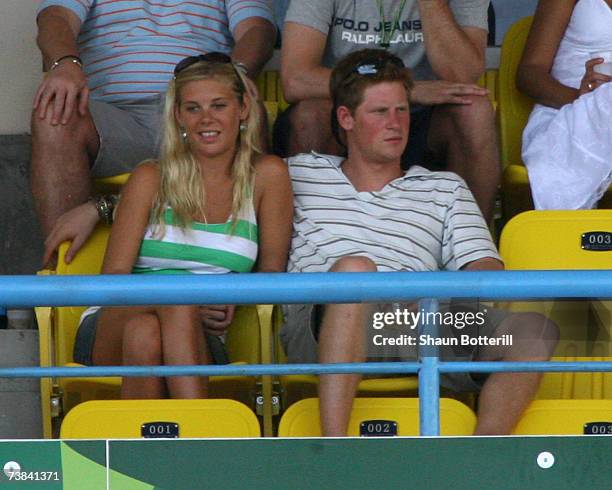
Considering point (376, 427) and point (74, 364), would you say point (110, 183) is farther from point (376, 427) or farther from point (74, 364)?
point (376, 427)

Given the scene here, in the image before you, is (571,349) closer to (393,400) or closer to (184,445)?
(393,400)

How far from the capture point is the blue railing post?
2.11 metres

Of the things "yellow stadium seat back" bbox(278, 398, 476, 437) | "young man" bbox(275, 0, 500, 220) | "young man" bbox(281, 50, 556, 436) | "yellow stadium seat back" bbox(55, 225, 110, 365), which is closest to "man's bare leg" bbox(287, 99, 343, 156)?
"young man" bbox(275, 0, 500, 220)

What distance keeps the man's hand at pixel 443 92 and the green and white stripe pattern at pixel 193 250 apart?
2.14 ft

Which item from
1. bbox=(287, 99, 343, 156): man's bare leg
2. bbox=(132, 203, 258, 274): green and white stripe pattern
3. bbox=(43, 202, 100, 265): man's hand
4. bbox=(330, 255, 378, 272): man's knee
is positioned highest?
bbox=(287, 99, 343, 156): man's bare leg

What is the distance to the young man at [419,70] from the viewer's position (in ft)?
11.6

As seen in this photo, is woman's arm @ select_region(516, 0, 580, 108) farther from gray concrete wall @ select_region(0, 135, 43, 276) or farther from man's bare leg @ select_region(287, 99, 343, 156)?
gray concrete wall @ select_region(0, 135, 43, 276)

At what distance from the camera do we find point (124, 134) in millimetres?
3650

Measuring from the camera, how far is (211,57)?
11.2 feet

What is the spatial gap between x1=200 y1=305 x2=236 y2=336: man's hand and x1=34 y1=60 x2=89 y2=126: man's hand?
688 mm

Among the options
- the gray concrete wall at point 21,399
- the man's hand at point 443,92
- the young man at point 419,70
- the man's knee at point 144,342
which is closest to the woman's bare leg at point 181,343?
the man's knee at point 144,342

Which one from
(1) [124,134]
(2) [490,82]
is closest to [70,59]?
(1) [124,134]

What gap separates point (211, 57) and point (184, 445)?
1551mm

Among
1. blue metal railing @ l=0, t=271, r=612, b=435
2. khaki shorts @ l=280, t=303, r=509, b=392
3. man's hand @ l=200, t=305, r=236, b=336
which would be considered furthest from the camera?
man's hand @ l=200, t=305, r=236, b=336
